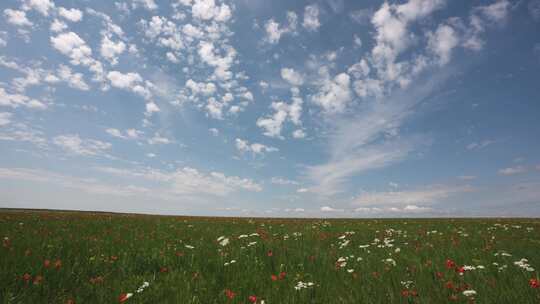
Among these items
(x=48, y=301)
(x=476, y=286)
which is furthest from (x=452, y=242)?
(x=48, y=301)

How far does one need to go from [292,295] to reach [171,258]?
159 inches

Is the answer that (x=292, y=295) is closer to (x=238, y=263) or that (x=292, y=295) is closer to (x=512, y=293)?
(x=238, y=263)

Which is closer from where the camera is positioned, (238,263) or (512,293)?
(512,293)

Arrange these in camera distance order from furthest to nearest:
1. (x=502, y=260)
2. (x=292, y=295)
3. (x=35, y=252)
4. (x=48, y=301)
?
(x=502, y=260) → (x=35, y=252) → (x=292, y=295) → (x=48, y=301)

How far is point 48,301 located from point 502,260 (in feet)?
37.3

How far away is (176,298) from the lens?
17.7ft

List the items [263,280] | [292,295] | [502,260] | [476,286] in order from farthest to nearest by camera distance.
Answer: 1. [502,260]
2. [263,280]
3. [476,286]
4. [292,295]

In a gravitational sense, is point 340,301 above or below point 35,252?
below

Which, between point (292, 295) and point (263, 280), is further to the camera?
point (263, 280)

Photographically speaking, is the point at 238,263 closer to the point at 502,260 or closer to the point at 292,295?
the point at 292,295

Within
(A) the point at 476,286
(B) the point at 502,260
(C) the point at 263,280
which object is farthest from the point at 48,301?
(B) the point at 502,260

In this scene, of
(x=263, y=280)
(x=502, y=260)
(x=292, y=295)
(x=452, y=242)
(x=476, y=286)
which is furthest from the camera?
(x=452, y=242)

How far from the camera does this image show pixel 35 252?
25.3 ft

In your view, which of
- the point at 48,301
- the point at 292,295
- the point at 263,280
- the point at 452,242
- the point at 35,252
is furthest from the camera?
the point at 452,242
